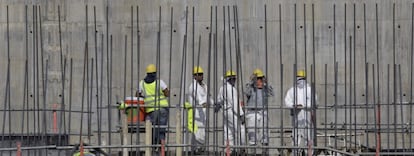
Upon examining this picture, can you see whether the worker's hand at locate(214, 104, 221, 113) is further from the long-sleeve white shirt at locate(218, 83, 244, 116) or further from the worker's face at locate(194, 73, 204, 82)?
the worker's face at locate(194, 73, 204, 82)

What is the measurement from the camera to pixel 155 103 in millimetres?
18000

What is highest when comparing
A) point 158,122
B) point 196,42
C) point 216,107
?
point 196,42

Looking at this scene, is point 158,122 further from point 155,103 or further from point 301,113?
point 301,113

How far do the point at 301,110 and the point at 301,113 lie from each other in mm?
181

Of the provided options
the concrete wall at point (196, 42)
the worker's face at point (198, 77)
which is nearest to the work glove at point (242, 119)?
the worker's face at point (198, 77)

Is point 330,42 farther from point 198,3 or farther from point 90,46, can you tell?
point 90,46

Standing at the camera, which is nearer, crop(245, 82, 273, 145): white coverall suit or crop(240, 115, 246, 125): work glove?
crop(240, 115, 246, 125): work glove

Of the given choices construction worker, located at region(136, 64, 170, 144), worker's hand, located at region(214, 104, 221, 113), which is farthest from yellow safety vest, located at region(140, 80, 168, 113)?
worker's hand, located at region(214, 104, 221, 113)

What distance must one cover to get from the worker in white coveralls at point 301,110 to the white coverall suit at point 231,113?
2.84ft

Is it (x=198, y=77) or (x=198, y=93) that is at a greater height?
(x=198, y=77)

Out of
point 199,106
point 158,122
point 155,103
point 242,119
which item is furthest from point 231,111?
point 155,103

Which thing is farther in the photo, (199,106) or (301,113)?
(301,113)

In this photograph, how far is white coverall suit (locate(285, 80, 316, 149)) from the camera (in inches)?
724

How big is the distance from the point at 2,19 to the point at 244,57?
517 centimetres
